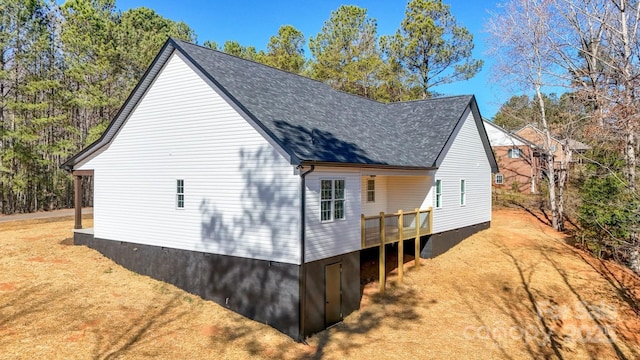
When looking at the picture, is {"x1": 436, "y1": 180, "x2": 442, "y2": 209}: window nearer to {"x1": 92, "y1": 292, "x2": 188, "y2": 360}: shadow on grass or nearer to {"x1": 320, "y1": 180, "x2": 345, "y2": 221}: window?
{"x1": 320, "y1": 180, "x2": 345, "y2": 221}: window

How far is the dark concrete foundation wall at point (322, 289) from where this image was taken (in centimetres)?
1121

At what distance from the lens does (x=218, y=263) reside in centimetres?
1260

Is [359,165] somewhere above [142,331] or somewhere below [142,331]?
above

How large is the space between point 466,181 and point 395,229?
717 centimetres

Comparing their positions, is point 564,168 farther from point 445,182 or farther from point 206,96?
point 206,96

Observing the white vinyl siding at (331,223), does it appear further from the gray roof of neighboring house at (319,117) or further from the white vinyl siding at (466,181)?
the white vinyl siding at (466,181)

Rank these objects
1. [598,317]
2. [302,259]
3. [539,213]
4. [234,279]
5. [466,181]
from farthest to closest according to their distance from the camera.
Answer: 1. [539,213]
2. [466,181]
3. [598,317]
4. [234,279]
5. [302,259]

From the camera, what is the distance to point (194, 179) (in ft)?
43.3

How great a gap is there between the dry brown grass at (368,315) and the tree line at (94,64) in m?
16.1

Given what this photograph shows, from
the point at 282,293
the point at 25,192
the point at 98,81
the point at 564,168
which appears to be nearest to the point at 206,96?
the point at 282,293

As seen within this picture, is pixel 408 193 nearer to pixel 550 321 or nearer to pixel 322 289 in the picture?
pixel 550 321

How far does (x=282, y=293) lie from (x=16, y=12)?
31.9 metres

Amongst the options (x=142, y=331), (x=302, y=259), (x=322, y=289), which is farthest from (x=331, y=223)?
(x=142, y=331)

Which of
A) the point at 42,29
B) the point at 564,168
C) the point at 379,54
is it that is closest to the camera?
the point at 564,168
